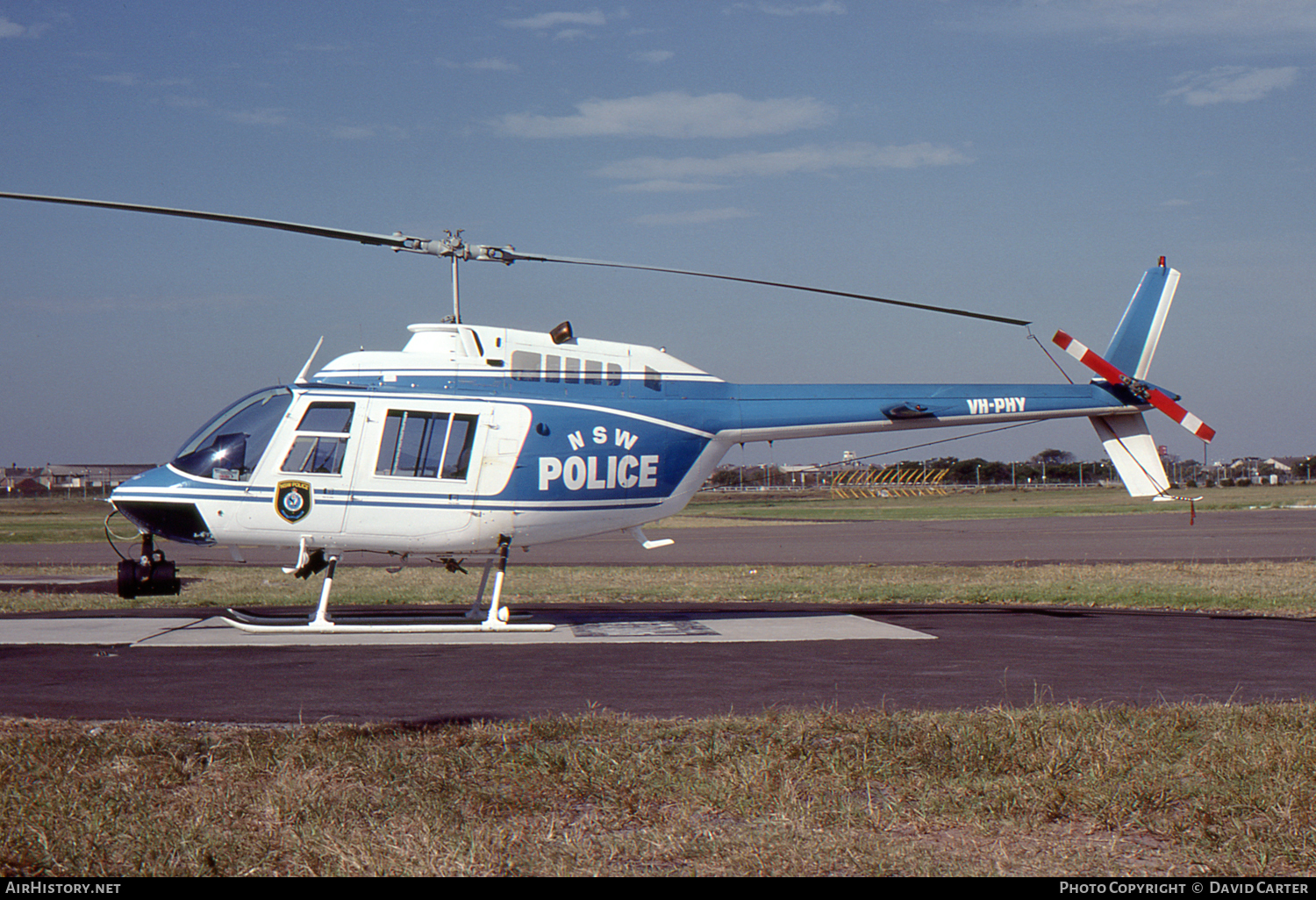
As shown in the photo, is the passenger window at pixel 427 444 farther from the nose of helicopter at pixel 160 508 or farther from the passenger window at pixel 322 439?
the nose of helicopter at pixel 160 508

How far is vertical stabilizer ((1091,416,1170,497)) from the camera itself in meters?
17.7

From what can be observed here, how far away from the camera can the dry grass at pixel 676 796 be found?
200 inches

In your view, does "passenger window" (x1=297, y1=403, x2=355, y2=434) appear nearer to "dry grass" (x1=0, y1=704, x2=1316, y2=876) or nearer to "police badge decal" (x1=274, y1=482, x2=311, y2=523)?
"police badge decal" (x1=274, y1=482, x2=311, y2=523)

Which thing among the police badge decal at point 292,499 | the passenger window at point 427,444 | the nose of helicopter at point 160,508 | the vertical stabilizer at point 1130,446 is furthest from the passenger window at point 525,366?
the vertical stabilizer at point 1130,446

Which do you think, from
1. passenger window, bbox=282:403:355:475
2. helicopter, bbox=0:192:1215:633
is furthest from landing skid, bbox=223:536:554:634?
passenger window, bbox=282:403:355:475

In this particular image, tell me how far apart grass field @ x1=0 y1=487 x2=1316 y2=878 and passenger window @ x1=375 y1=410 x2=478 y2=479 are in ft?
21.6

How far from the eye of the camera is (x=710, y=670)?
11.4m

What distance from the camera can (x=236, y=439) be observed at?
14156mm

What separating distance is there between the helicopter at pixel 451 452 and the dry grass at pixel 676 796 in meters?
6.28

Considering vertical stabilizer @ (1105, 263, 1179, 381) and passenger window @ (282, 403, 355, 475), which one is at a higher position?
vertical stabilizer @ (1105, 263, 1179, 381)

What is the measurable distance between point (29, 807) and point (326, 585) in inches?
338

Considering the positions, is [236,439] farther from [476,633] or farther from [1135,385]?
[1135,385]

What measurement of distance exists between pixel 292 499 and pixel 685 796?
9566 millimetres

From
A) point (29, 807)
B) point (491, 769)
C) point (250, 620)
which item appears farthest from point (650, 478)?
point (29, 807)
